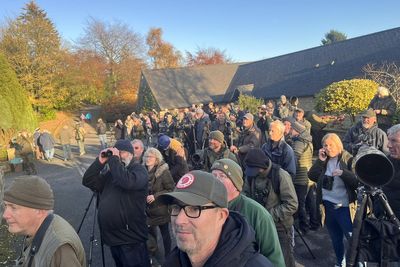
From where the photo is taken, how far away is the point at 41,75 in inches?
1237

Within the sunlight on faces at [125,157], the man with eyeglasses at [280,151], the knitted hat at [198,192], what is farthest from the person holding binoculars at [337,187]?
the knitted hat at [198,192]

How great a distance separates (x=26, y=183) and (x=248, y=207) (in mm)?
1685

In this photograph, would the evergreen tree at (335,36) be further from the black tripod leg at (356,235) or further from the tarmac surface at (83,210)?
the black tripod leg at (356,235)

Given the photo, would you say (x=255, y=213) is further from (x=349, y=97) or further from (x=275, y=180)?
(x=349, y=97)

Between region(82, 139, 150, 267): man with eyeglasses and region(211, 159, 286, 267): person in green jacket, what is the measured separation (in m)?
1.22

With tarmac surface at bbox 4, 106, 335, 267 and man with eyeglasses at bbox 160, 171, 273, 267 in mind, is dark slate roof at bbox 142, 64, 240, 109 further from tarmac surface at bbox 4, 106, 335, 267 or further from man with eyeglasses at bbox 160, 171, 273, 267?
man with eyeglasses at bbox 160, 171, 273, 267

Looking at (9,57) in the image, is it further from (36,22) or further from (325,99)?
(325,99)

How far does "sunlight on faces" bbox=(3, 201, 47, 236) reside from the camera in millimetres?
2324

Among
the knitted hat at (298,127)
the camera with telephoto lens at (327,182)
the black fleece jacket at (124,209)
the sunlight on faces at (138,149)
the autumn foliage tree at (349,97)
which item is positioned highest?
the autumn foliage tree at (349,97)

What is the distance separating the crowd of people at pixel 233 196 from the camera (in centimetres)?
168

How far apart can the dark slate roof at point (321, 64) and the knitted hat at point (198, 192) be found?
2174cm

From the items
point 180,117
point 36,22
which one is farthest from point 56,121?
point 180,117

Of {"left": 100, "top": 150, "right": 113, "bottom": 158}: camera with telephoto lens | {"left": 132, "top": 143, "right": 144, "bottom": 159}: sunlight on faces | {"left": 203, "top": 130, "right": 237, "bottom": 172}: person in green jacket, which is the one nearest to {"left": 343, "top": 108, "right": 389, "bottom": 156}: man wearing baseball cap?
{"left": 203, "top": 130, "right": 237, "bottom": 172}: person in green jacket

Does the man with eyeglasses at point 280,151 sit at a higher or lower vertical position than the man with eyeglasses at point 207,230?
higher
